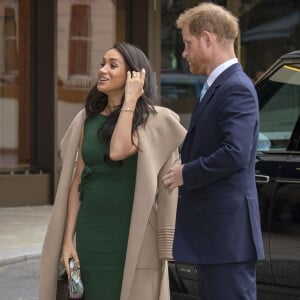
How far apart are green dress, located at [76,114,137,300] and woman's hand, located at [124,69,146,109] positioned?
0.78 ft

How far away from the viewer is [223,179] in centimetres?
321

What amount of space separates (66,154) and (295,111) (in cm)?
184

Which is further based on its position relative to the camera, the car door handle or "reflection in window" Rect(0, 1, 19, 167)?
"reflection in window" Rect(0, 1, 19, 167)

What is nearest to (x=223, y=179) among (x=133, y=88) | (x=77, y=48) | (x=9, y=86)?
(x=133, y=88)

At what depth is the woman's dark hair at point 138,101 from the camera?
12.2 feet

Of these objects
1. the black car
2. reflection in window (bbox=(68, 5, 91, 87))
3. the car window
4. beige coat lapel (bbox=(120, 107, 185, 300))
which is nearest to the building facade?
reflection in window (bbox=(68, 5, 91, 87))

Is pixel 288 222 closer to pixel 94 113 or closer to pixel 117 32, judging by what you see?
pixel 94 113

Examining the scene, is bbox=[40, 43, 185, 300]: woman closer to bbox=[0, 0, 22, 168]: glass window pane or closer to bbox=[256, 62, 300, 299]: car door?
bbox=[256, 62, 300, 299]: car door

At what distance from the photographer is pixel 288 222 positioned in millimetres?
4395

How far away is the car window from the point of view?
504cm

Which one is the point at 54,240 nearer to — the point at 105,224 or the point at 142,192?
the point at 105,224

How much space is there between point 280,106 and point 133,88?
169 cm

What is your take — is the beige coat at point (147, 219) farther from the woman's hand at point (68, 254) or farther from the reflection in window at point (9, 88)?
the reflection in window at point (9, 88)

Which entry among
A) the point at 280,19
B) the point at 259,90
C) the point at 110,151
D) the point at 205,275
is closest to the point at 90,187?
the point at 110,151
